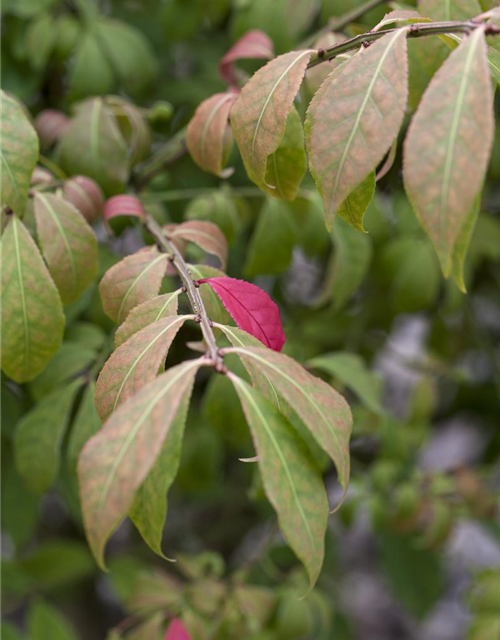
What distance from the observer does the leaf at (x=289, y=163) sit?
62cm

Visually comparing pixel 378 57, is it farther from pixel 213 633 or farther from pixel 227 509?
pixel 227 509

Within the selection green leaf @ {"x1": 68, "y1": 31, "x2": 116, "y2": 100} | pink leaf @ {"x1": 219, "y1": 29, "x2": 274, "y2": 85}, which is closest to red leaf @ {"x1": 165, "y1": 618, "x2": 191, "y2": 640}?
pink leaf @ {"x1": 219, "y1": 29, "x2": 274, "y2": 85}

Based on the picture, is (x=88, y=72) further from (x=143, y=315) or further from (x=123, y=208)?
(x=143, y=315)

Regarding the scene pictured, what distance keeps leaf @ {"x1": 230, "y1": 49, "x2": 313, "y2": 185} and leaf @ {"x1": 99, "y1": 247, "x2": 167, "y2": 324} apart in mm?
116

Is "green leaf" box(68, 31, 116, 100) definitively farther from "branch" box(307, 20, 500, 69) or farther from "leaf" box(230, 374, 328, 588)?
"leaf" box(230, 374, 328, 588)

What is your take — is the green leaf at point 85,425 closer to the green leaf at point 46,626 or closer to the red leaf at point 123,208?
the red leaf at point 123,208

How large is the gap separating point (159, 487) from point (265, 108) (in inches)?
10.6

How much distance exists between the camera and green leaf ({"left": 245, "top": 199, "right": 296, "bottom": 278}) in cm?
92

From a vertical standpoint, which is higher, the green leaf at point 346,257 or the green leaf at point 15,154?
the green leaf at point 15,154

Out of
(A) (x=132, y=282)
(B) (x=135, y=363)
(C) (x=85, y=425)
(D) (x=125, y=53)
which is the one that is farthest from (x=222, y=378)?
(D) (x=125, y=53)

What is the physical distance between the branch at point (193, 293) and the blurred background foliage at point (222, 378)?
19 cm

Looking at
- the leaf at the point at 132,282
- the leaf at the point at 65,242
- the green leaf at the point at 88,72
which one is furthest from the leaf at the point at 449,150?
the green leaf at the point at 88,72

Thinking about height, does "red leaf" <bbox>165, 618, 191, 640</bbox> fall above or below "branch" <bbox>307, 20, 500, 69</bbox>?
below

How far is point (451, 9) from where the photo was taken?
0.68m
